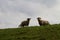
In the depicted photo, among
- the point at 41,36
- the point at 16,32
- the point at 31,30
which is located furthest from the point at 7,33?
the point at 41,36

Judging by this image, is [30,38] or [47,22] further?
[47,22]

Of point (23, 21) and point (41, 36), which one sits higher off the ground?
point (23, 21)

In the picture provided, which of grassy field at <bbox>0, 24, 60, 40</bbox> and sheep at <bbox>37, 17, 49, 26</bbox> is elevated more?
sheep at <bbox>37, 17, 49, 26</bbox>

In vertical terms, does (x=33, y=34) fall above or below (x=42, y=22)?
below

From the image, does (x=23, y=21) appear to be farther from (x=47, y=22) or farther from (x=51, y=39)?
(x=51, y=39)

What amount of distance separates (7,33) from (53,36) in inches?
200

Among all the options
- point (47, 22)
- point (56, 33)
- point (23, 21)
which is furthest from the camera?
point (23, 21)

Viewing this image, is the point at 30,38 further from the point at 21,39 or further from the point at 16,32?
the point at 16,32

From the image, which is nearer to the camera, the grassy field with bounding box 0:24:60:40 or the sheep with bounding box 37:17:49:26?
the grassy field with bounding box 0:24:60:40

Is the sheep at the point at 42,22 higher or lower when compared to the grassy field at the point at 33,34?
higher

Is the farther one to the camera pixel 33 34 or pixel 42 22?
pixel 42 22

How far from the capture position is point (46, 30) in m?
22.5

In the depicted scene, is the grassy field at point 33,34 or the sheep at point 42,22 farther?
the sheep at point 42,22

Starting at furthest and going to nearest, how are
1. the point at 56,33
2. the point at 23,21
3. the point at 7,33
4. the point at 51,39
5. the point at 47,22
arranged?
the point at 23,21, the point at 47,22, the point at 7,33, the point at 56,33, the point at 51,39
